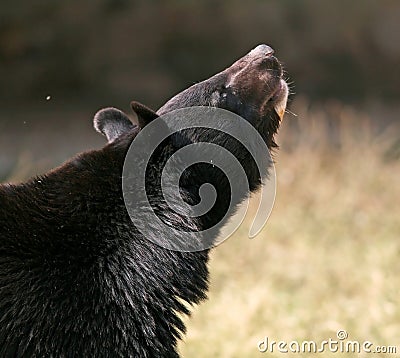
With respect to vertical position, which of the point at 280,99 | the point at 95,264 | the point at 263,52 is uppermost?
the point at 263,52

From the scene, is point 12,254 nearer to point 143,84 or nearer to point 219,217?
point 219,217

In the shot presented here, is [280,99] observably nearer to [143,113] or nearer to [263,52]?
[263,52]

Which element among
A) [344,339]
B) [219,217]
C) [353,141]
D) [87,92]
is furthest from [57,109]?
[219,217]

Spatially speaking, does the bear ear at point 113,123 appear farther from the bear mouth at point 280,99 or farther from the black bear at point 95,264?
the bear mouth at point 280,99

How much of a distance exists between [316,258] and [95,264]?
3.72 meters

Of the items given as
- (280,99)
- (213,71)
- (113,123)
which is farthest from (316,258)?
(213,71)

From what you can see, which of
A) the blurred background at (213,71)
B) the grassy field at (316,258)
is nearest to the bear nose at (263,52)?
the grassy field at (316,258)

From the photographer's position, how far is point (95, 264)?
11.0 feet

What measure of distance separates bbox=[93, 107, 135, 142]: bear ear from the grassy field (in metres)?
0.90

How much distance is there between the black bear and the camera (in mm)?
3213

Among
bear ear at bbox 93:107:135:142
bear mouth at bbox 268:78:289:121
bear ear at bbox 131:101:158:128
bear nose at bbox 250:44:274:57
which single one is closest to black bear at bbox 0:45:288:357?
bear ear at bbox 131:101:158:128

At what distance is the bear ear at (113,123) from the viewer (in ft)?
12.6

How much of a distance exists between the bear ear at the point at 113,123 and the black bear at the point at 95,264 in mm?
256

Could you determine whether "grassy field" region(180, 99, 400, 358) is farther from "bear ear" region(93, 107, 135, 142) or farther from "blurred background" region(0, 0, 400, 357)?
"bear ear" region(93, 107, 135, 142)
